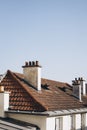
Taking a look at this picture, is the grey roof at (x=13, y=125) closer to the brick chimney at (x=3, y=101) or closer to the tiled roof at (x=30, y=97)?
the brick chimney at (x=3, y=101)

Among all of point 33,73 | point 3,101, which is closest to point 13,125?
point 3,101

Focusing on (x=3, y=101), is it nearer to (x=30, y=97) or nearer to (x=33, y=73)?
(x=30, y=97)

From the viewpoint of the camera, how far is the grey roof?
659 inches

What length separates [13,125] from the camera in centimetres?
1716

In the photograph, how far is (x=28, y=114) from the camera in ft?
61.9

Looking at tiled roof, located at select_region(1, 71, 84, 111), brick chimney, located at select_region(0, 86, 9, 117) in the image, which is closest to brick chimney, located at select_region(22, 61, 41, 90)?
tiled roof, located at select_region(1, 71, 84, 111)

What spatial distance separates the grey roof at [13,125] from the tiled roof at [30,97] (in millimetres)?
896

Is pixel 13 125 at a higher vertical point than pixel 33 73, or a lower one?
lower

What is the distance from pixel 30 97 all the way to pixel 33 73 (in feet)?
7.92

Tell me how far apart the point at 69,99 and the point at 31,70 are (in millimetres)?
4133

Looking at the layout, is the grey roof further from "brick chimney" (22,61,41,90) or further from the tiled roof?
"brick chimney" (22,61,41,90)

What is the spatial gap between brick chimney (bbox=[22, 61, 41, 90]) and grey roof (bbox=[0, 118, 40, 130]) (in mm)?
3429

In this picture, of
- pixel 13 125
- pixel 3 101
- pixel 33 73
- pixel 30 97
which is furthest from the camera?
pixel 33 73

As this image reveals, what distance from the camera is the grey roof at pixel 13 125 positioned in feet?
55.0
